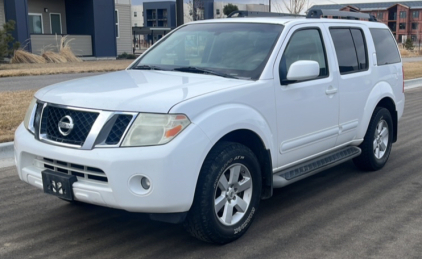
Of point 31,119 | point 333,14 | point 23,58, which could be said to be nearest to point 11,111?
point 31,119

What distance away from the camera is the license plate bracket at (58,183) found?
404 centimetres

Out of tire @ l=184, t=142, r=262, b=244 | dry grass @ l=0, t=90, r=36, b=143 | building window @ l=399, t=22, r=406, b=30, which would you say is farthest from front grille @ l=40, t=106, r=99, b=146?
building window @ l=399, t=22, r=406, b=30

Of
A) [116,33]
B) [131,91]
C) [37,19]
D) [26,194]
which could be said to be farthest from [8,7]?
[131,91]

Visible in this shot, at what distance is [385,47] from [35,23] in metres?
27.1

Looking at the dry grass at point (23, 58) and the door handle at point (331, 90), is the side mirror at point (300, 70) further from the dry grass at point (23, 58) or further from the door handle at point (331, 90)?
the dry grass at point (23, 58)

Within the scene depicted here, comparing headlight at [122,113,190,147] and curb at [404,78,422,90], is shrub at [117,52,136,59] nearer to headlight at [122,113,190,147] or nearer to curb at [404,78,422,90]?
curb at [404,78,422,90]

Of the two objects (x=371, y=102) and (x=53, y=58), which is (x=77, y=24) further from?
(x=371, y=102)

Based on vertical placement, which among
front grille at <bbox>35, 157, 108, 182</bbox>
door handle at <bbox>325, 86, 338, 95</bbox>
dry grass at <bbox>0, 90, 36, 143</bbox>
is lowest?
dry grass at <bbox>0, 90, 36, 143</bbox>

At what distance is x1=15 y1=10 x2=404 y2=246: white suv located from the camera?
3.87 meters

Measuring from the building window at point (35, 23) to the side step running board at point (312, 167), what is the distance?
27117mm

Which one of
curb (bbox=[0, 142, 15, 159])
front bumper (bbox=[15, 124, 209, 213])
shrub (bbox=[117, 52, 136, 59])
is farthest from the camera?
shrub (bbox=[117, 52, 136, 59])

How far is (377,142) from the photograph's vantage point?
679 centimetres

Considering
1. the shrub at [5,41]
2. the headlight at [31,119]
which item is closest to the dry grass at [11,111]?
the headlight at [31,119]

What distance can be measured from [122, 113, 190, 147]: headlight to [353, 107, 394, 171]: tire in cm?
339
